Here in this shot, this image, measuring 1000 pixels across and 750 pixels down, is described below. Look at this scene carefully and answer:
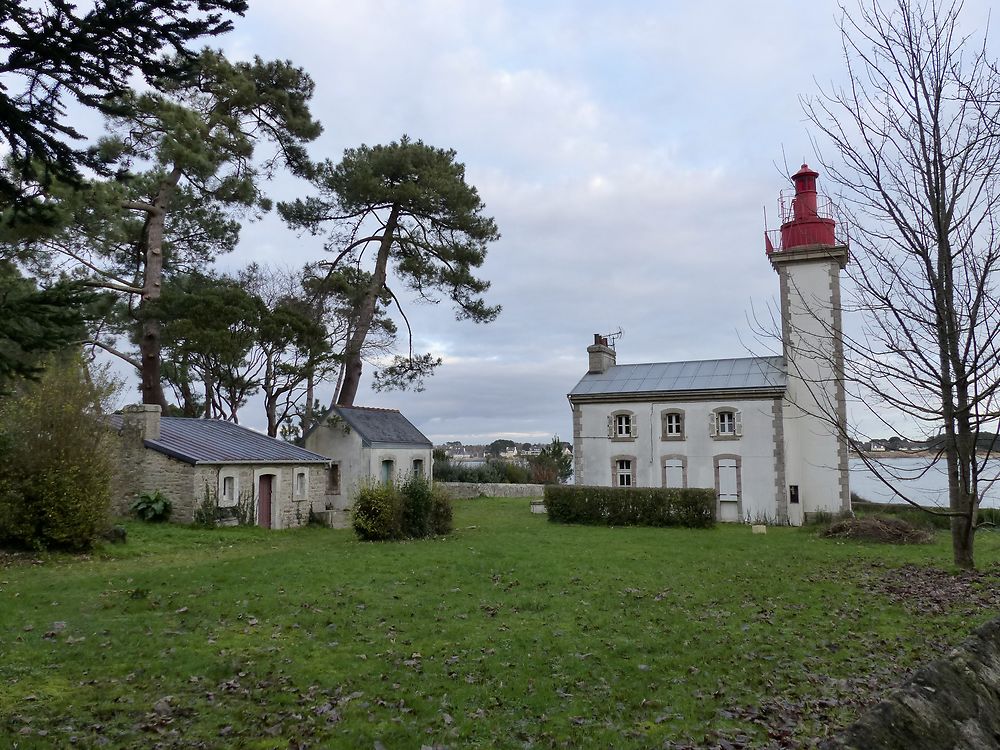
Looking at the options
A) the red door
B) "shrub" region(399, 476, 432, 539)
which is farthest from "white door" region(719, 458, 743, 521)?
the red door

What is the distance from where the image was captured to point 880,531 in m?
20.6

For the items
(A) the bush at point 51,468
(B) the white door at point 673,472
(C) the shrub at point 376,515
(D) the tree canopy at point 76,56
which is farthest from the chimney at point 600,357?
(D) the tree canopy at point 76,56

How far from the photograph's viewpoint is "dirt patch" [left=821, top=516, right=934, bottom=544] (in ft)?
66.1

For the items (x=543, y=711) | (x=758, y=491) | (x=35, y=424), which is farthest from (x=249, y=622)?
(x=758, y=491)

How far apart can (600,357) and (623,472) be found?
A: 18.6 ft

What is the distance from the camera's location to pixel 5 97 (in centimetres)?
534

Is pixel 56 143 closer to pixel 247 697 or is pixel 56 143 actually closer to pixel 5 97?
pixel 5 97

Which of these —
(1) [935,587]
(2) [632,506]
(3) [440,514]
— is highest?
(3) [440,514]

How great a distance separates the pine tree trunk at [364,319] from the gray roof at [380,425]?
4.62 ft

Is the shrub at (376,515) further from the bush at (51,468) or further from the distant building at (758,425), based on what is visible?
the distant building at (758,425)

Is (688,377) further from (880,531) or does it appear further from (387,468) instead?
(387,468)

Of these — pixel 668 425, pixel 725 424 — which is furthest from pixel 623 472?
pixel 725 424

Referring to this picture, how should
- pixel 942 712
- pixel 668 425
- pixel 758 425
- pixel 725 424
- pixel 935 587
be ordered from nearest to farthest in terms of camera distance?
pixel 942 712 → pixel 935 587 → pixel 758 425 → pixel 725 424 → pixel 668 425

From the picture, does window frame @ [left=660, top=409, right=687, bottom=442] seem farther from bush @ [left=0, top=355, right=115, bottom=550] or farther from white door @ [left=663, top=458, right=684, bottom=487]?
bush @ [left=0, top=355, right=115, bottom=550]
